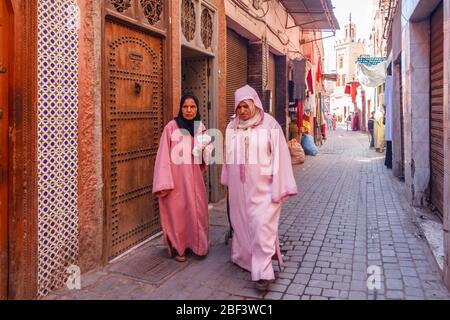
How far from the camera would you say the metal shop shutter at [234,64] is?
873 centimetres

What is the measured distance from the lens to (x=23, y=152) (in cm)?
320

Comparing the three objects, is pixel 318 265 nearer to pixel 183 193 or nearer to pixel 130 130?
pixel 183 193

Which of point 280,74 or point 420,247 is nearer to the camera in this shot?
point 420,247

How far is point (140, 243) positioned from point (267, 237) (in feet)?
5.89

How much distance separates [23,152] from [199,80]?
13.8ft

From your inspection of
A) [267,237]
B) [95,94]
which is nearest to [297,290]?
[267,237]

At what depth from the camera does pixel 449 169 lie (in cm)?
366

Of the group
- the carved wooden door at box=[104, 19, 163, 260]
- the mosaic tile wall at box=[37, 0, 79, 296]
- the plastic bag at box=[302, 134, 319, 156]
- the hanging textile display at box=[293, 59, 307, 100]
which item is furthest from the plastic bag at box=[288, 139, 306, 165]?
the mosaic tile wall at box=[37, 0, 79, 296]

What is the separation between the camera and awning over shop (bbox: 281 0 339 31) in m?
12.5

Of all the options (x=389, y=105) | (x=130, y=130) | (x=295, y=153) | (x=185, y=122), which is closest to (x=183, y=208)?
(x=185, y=122)

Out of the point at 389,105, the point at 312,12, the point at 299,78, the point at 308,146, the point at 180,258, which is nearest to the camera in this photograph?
the point at 180,258

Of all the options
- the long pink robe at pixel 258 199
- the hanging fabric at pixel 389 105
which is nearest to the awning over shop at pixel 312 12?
the hanging fabric at pixel 389 105

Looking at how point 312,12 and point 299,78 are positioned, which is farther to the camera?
point 299,78

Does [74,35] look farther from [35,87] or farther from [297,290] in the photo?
[297,290]
